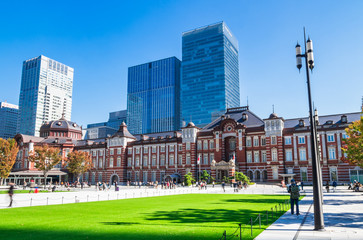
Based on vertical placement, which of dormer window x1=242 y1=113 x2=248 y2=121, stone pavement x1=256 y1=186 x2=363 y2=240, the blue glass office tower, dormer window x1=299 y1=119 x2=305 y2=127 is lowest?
stone pavement x1=256 y1=186 x2=363 y2=240

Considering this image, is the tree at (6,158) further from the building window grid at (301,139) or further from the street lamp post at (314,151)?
the street lamp post at (314,151)

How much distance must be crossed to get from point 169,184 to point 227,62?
118 meters

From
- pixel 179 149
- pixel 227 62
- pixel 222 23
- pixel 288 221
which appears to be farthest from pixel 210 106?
pixel 288 221

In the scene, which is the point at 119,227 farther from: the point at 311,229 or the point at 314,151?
the point at 314,151

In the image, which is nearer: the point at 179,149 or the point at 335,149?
the point at 335,149

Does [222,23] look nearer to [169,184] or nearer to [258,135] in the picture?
[258,135]

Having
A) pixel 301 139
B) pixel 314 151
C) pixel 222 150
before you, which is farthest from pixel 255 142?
pixel 314 151

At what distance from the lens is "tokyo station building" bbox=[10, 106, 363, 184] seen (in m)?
59.0

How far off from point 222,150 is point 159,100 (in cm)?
12584

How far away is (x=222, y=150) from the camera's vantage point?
2717 inches

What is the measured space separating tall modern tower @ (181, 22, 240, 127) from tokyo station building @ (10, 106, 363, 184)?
7403 cm

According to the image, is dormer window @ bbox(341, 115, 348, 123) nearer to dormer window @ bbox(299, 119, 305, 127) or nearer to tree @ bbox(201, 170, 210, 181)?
dormer window @ bbox(299, 119, 305, 127)

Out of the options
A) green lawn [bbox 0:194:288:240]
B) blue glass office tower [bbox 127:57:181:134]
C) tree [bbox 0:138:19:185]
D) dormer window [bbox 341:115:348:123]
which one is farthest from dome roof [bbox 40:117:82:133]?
blue glass office tower [bbox 127:57:181:134]

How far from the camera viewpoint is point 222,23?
165 m
